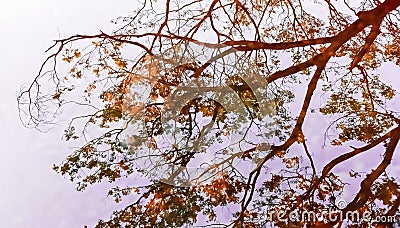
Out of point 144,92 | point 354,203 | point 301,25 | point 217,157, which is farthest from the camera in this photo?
point 301,25

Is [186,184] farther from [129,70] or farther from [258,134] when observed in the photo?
[129,70]

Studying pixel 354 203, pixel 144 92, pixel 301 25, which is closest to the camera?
pixel 354 203

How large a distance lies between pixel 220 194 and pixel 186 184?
0.39 m

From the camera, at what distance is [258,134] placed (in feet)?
14.7

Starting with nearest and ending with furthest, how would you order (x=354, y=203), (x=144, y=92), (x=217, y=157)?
(x=354, y=203), (x=217, y=157), (x=144, y=92)

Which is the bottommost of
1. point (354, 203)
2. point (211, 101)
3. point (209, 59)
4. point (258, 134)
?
point (354, 203)

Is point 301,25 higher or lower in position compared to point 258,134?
higher

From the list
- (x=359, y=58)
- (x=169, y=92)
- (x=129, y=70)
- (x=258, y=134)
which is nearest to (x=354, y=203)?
(x=258, y=134)

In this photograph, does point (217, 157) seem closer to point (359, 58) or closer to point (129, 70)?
point (129, 70)

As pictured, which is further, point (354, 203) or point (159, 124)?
point (159, 124)

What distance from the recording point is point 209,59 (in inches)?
182

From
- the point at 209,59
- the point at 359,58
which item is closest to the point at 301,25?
the point at 359,58

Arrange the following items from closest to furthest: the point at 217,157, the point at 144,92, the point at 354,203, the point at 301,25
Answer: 1. the point at 354,203
2. the point at 217,157
3. the point at 144,92
4. the point at 301,25

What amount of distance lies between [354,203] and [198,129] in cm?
158
